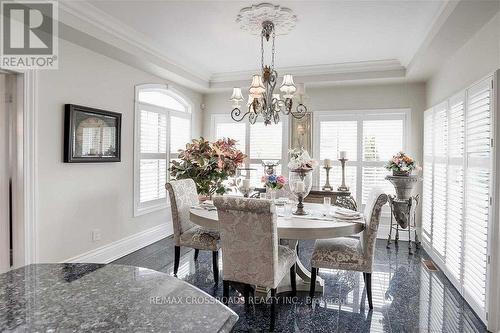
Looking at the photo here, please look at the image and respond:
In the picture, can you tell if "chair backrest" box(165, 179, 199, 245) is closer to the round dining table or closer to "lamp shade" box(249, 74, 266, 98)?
the round dining table

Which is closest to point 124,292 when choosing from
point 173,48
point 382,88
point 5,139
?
point 5,139

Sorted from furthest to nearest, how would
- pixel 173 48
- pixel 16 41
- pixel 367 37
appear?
pixel 173 48
pixel 367 37
pixel 16 41

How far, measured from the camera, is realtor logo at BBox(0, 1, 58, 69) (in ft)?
8.90

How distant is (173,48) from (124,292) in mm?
3831

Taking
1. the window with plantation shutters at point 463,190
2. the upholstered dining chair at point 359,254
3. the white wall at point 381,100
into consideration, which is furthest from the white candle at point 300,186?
the white wall at point 381,100

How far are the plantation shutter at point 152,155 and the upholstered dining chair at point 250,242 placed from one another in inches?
101

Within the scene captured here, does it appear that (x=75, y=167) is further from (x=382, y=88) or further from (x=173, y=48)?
(x=382, y=88)

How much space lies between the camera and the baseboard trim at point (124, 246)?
3656 mm

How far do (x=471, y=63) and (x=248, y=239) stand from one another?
2.82m

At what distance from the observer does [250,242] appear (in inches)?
91.8

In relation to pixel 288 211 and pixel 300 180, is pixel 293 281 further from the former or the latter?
pixel 300 180

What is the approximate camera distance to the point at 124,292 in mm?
935

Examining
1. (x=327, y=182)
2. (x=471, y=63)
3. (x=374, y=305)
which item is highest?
(x=471, y=63)

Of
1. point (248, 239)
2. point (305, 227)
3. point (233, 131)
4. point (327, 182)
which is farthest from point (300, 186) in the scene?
point (233, 131)
